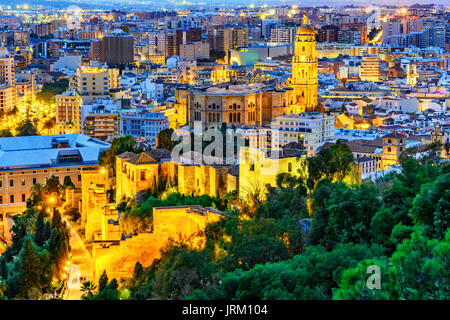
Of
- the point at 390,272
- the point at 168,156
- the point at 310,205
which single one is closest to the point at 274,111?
the point at 168,156

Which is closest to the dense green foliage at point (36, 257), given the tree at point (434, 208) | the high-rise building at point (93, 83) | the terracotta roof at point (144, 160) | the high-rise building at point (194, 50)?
the terracotta roof at point (144, 160)

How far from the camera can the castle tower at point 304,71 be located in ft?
88.8

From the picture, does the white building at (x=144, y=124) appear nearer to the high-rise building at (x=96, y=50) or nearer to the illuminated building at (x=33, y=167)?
the illuminated building at (x=33, y=167)

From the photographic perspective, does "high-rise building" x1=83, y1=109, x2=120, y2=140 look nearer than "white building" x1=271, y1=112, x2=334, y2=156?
No

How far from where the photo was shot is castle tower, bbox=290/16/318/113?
27.1 meters

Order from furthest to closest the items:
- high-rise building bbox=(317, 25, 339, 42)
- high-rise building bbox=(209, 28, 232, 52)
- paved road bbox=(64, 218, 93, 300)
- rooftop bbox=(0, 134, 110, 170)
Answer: high-rise building bbox=(317, 25, 339, 42) < high-rise building bbox=(209, 28, 232, 52) < rooftop bbox=(0, 134, 110, 170) < paved road bbox=(64, 218, 93, 300)

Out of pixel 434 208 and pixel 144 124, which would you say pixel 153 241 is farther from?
pixel 144 124

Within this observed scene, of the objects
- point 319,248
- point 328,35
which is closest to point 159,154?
point 319,248

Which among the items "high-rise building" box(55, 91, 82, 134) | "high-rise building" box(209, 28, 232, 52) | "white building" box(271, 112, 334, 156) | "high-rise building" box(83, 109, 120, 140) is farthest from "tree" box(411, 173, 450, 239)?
"high-rise building" box(209, 28, 232, 52)

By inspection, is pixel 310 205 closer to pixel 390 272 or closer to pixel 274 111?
pixel 390 272

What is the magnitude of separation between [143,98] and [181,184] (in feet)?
62.7

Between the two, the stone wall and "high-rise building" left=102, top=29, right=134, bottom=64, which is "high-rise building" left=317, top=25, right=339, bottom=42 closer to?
"high-rise building" left=102, top=29, right=134, bottom=64

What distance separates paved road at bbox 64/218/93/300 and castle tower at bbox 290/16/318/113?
13.2m

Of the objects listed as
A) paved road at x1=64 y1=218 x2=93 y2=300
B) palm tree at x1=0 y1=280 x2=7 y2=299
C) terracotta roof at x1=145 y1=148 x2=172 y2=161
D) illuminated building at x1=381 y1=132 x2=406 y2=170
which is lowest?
paved road at x1=64 y1=218 x2=93 y2=300
